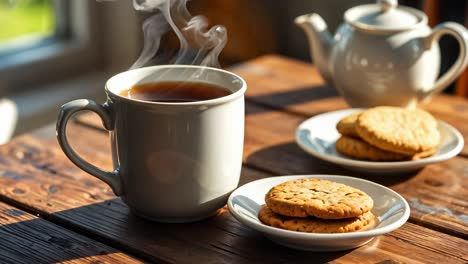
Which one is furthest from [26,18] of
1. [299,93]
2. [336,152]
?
[336,152]

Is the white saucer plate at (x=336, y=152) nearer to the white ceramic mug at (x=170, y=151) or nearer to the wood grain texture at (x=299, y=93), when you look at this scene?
the wood grain texture at (x=299, y=93)

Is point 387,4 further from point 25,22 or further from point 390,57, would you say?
point 25,22

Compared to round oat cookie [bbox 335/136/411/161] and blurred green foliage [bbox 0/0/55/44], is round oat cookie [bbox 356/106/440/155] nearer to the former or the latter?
round oat cookie [bbox 335/136/411/161]

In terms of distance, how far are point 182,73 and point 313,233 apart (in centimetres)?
28

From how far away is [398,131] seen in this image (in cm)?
99

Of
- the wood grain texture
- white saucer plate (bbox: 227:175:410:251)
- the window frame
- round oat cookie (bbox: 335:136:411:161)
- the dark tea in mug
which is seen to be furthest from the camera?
the window frame

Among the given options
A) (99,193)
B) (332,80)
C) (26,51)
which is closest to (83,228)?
(99,193)

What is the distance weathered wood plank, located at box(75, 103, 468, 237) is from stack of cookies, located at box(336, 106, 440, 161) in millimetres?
31

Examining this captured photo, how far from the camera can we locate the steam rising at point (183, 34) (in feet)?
3.13

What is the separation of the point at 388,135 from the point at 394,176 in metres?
0.06

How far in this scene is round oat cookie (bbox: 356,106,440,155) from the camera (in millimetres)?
973

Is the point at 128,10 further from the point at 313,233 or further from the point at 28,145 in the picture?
the point at 313,233

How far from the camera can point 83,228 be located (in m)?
0.86

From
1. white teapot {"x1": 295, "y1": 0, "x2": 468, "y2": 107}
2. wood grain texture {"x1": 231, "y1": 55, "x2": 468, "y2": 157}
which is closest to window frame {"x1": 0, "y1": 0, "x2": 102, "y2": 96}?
wood grain texture {"x1": 231, "y1": 55, "x2": 468, "y2": 157}
